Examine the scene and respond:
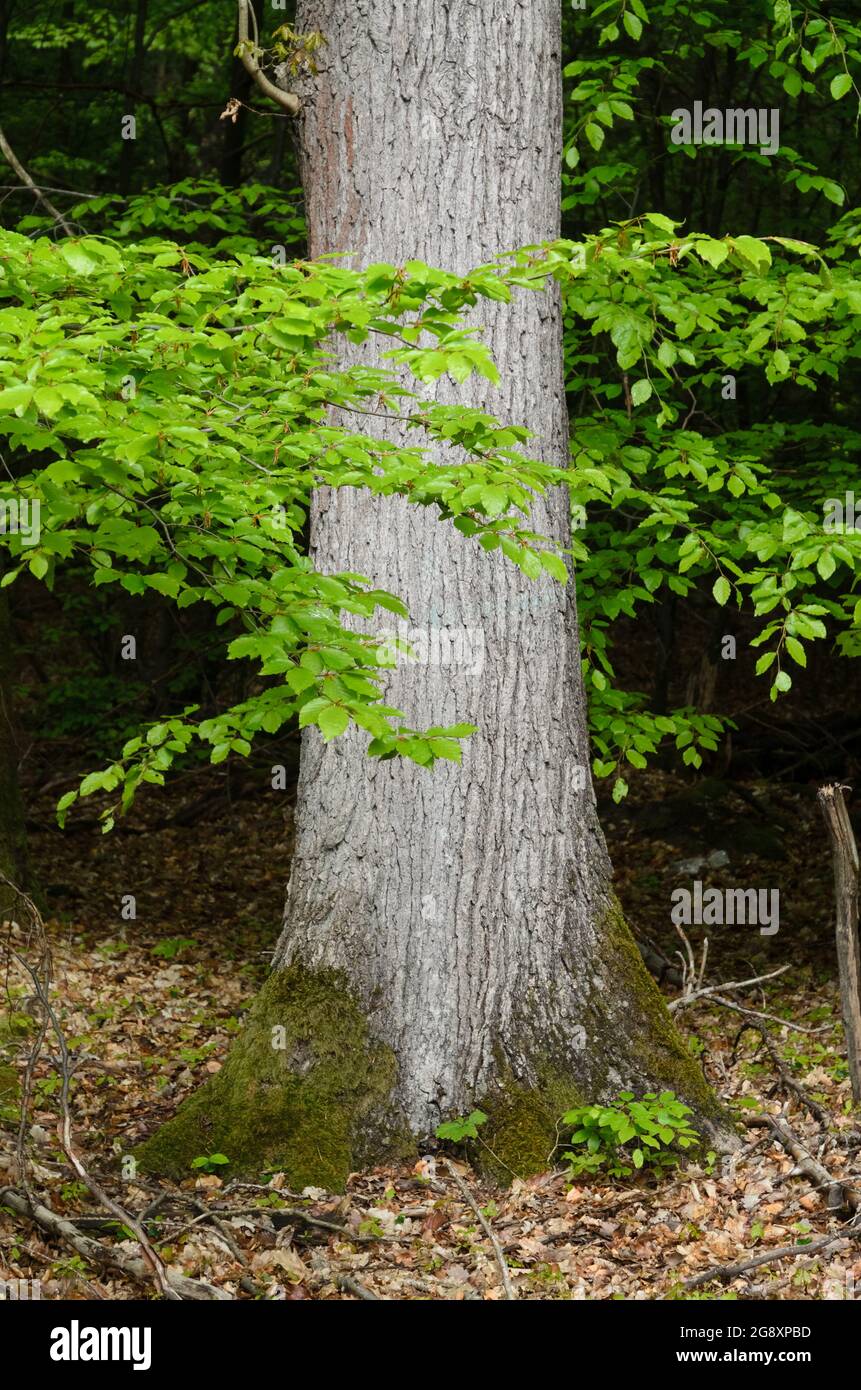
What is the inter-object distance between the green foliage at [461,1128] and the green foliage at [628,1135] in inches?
12.4

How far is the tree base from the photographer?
460 cm

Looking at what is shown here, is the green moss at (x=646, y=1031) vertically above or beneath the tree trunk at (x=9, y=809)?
beneath

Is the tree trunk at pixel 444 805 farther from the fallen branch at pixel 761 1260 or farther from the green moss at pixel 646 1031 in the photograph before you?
the fallen branch at pixel 761 1260

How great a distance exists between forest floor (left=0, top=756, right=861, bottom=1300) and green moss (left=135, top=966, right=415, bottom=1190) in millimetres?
98

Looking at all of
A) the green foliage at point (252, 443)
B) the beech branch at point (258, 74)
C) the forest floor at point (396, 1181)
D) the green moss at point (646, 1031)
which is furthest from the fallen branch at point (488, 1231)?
the beech branch at point (258, 74)

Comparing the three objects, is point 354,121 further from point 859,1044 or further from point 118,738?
point 118,738

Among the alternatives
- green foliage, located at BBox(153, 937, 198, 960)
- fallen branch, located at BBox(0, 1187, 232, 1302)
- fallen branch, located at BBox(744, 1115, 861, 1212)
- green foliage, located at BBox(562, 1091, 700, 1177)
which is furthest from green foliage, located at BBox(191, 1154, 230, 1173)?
green foliage, located at BBox(153, 937, 198, 960)

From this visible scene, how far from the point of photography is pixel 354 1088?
4.67 metres

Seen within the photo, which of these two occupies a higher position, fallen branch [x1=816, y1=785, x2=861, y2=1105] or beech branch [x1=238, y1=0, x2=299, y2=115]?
beech branch [x1=238, y1=0, x2=299, y2=115]

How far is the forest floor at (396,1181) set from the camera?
4.04 metres

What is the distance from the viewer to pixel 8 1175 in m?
4.45

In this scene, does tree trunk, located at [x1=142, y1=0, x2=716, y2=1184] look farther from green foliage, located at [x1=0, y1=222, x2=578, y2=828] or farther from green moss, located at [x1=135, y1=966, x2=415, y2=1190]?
green foliage, located at [x1=0, y1=222, x2=578, y2=828]

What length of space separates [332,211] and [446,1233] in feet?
12.2
